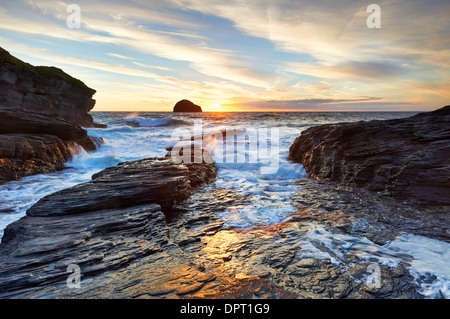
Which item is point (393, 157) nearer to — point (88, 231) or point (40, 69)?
point (88, 231)

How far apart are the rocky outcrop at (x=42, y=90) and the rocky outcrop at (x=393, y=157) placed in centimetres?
2070

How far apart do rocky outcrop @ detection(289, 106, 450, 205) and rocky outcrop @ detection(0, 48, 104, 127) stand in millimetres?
20704

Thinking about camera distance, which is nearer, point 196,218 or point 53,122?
point 196,218

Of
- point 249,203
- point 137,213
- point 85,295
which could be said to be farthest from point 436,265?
point 137,213

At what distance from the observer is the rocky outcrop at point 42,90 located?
20062mm

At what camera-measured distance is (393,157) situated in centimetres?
742

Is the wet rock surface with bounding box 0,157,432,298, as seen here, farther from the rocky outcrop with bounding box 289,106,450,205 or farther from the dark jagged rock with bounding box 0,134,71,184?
the dark jagged rock with bounding box 0,134,71,184

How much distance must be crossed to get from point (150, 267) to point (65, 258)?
49.3 inches

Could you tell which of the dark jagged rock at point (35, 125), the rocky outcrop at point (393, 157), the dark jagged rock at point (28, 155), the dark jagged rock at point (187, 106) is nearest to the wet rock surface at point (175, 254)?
the rocky outcrop at point (393, 157)

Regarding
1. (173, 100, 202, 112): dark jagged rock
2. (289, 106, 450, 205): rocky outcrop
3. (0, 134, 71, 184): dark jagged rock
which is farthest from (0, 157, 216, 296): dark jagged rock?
(173, 100, 202, 112): dark jagged rock

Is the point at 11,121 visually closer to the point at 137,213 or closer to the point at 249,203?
the point at 137,213

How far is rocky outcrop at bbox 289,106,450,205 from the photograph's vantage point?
20.7 ft

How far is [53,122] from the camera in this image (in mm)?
12070
